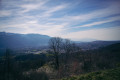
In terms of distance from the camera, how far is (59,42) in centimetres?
2378

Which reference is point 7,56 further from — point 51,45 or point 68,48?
point 68,48

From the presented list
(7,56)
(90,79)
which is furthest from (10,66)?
(90,79)

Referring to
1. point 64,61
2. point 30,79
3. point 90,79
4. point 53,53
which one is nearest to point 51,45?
point 53,53

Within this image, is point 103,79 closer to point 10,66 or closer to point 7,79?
point 7,79

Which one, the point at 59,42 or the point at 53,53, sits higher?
the point at 59,42

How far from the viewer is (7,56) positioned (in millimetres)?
20875

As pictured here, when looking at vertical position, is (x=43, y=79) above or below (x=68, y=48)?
below

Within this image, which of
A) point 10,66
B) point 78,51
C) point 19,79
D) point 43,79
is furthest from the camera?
point 78,51

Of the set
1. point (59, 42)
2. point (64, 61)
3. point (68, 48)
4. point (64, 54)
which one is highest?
point (59, 42)

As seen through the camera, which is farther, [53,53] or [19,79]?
[53,53]

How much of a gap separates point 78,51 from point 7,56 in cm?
2446

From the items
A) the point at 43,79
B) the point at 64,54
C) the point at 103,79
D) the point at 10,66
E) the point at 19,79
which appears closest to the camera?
the point at 103,79

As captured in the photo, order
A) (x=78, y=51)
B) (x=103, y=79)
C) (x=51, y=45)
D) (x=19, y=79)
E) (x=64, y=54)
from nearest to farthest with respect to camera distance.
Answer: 1. (x=103, y=79)
2. (x=19, y=79)
3. (x=51, y=45)
4. (x=64, y=54)
5. (x=78, y=51)

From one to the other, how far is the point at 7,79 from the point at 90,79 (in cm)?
1295
